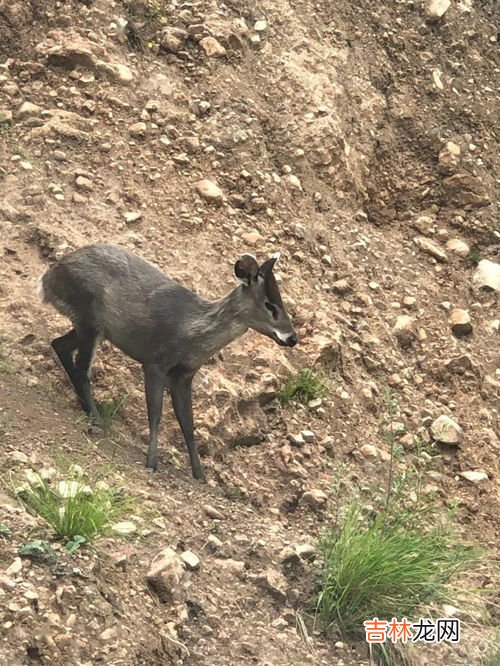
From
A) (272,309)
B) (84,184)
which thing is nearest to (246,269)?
(272,309)

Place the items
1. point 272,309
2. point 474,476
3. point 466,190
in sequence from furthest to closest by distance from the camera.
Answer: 1. point 466,190
2. point 474,476
3. point 272,309

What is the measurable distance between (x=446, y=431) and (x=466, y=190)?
113 inches

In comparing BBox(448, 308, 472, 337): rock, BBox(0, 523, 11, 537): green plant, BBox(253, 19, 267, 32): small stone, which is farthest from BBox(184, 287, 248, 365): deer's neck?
BBox(253, 19, 267, 32): small stone

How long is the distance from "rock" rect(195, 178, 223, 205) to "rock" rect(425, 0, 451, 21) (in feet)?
11.7

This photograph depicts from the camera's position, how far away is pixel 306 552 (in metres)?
7.11

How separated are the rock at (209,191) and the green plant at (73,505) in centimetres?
378

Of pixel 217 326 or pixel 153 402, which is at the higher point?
pixel 217 326

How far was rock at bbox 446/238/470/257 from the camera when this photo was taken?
11078 mm

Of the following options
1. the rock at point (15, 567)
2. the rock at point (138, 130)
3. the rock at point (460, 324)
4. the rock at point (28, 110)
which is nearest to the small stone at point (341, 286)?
the rock at point (460, 324)

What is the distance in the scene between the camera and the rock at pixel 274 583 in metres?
6.72

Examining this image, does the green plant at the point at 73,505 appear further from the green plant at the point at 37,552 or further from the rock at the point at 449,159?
the rock at the point at 449,159

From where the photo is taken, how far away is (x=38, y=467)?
6.84 metres

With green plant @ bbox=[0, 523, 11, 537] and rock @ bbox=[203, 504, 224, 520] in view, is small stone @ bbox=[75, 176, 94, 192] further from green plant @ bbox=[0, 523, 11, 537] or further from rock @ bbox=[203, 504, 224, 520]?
green plant @ bbox=[0, 523, 11, 537]

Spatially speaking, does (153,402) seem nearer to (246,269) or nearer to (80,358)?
(80,358)
